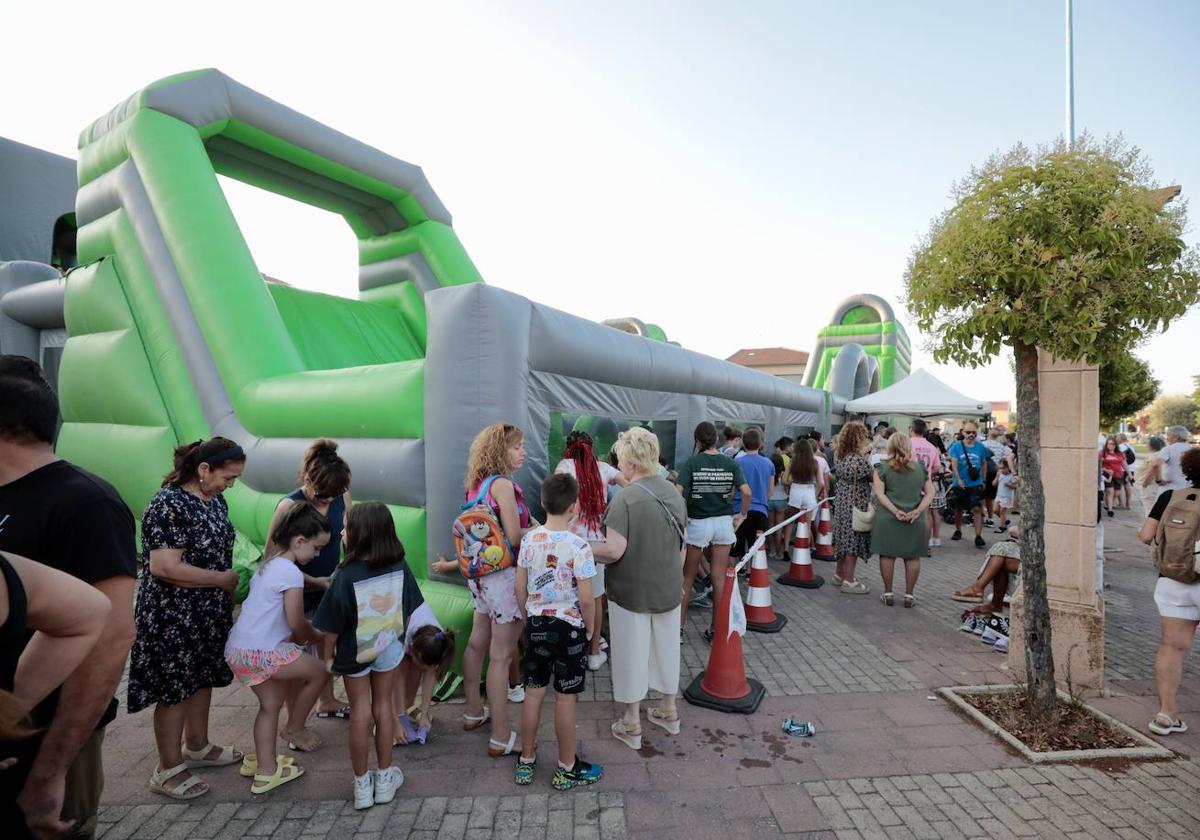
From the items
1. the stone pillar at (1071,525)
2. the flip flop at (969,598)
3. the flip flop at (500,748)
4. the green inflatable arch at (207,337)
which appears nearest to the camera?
the flip flop at (500,748)

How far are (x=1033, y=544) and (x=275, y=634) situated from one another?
4484 millimetres

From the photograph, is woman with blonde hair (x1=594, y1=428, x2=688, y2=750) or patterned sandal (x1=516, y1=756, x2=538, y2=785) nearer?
patterned sandal (x1=516, y1=756, x2=538, y2=785)

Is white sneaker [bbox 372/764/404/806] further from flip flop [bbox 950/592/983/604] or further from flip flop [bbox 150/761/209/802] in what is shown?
flip flop [bbox 950/592/983/604]

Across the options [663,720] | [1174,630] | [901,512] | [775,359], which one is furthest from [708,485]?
[775,359]

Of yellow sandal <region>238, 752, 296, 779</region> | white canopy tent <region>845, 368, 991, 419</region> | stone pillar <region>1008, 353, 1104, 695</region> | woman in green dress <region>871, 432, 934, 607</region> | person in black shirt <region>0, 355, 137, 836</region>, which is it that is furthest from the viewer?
white canopy tent <region>845, 368, 991, 419</region>

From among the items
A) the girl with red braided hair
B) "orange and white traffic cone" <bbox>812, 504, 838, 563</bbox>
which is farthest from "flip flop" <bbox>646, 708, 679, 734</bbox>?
"orange and white traffic cone" <bbox>812, 504, 838, 563</bbox>

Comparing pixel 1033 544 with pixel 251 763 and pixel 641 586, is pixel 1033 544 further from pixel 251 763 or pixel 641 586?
pixel 251 763

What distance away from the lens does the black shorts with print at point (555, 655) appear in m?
3.05

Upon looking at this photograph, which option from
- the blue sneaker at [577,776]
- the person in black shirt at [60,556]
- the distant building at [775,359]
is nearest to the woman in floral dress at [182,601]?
the person in black shirt at [60,556]

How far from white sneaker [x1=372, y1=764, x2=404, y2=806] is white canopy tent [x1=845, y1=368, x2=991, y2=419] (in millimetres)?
12841

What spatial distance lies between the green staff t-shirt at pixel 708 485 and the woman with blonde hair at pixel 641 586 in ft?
5.17

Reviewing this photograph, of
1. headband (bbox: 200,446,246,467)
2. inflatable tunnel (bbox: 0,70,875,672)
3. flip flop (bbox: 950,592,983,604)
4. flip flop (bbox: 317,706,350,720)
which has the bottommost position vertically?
flip flop (bbox: 317,706,350,720)

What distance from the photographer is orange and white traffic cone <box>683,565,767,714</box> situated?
13.1 ft

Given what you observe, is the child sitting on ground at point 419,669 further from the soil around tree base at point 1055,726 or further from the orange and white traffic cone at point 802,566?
the orange and white traffic cone at point 802,566
